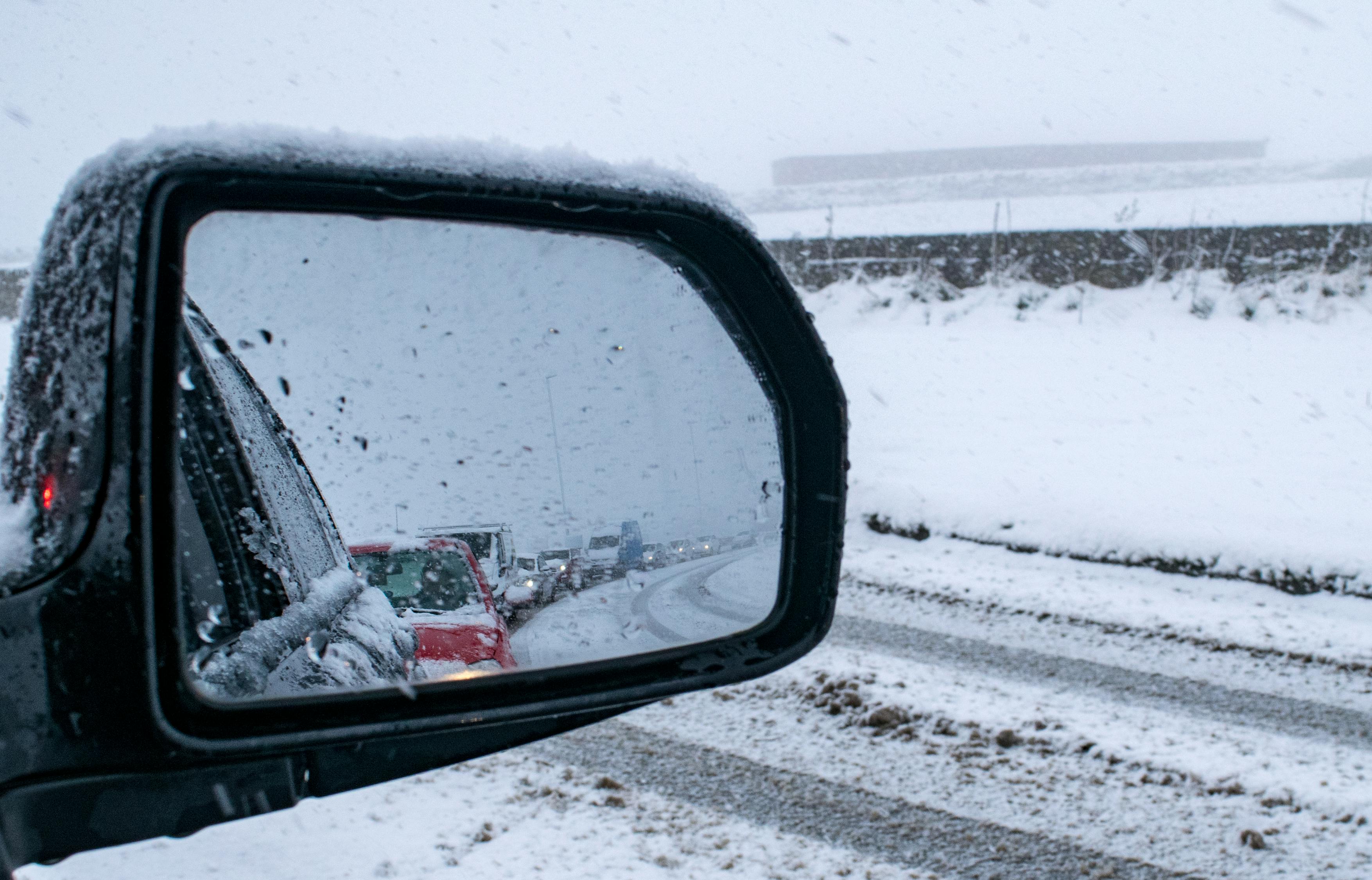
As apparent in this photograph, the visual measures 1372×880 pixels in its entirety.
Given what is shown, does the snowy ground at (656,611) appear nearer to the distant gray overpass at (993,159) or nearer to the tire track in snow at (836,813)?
the tire track in snow at (836,813)

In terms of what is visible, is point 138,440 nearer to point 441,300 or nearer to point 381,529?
point 381,529

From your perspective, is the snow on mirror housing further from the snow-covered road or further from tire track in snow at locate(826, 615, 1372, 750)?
tire track in snow at locate(826, 615, 1372, 750)

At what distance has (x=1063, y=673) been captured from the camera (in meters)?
3.78

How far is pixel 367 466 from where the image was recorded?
3.07 ft

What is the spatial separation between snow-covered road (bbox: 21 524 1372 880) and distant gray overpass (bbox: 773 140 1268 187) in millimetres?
48125

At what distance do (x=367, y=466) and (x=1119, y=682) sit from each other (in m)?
3.53

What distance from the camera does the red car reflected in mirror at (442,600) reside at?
3.06 ft

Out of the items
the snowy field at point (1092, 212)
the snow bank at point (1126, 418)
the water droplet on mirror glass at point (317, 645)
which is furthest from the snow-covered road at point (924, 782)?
the snowy field at point (1092, 212)

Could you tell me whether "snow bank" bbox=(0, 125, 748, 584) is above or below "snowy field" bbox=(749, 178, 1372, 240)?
below

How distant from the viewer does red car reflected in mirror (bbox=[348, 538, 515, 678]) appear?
36.7 inches

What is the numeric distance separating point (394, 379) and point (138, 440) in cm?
29

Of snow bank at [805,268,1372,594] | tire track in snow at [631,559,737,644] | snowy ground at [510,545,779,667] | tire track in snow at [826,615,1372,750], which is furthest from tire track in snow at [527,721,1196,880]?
snow bank at [805,268,1372,594]

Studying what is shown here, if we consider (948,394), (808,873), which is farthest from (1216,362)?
(808,873)

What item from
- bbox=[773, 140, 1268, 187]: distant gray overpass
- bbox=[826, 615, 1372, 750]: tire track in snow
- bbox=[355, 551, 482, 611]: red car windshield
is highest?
bbox=[773, 140, 1268, 187]: distant gray overpass
